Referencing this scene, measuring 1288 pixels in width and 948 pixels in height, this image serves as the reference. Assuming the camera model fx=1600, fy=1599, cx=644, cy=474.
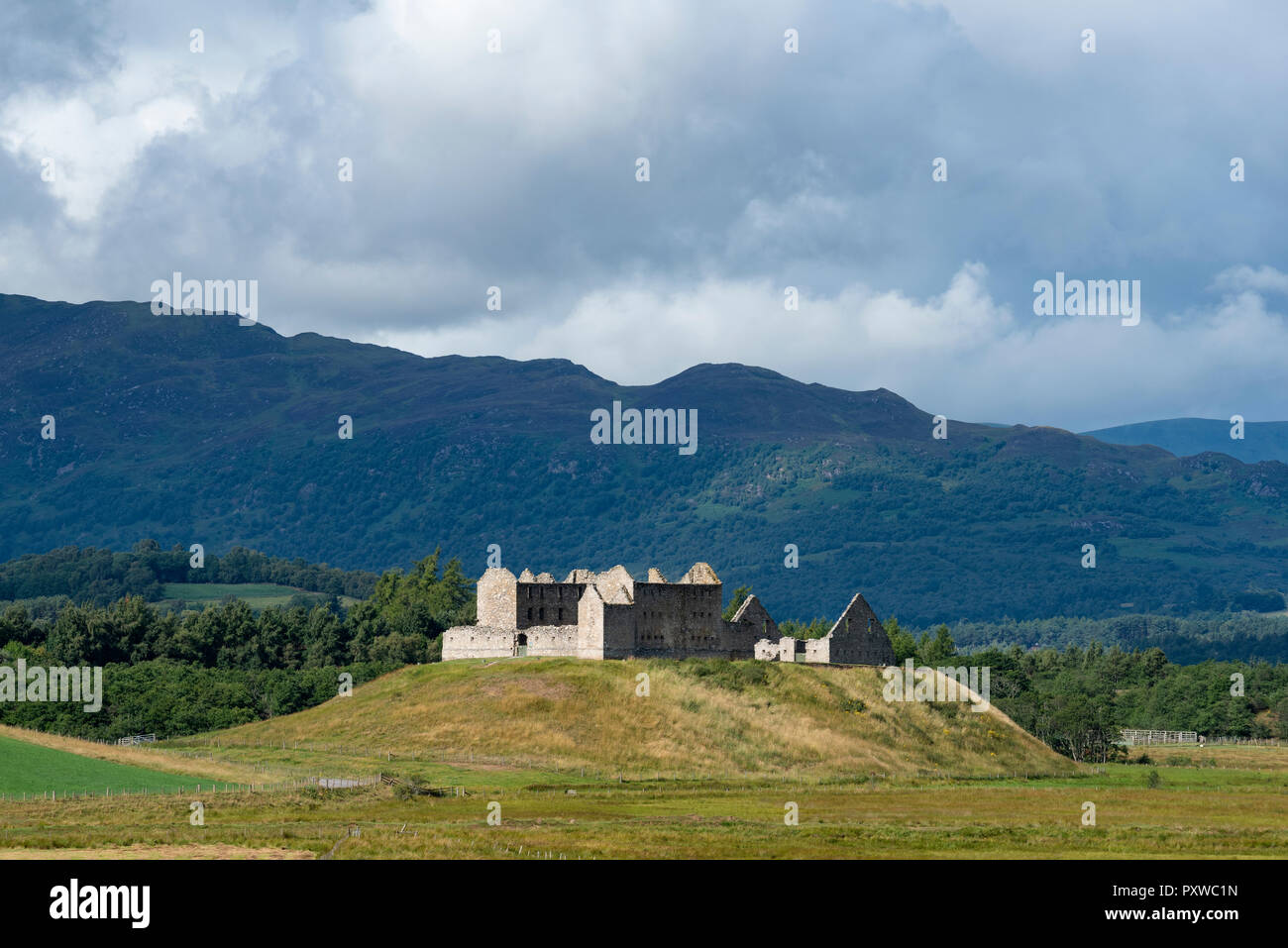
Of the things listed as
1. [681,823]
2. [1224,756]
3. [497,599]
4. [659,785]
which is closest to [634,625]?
[497,599]

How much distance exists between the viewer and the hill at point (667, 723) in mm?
115500

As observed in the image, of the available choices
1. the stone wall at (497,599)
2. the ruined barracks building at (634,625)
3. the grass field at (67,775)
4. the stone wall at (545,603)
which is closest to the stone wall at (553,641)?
the ruined barracks building at (634,625)

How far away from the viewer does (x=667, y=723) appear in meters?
120

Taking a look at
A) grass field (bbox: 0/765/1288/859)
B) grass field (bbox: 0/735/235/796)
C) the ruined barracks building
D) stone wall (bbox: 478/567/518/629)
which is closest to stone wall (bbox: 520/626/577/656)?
the ruined barracks building

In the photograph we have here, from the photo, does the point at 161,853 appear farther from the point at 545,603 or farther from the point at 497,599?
the point at 497,599

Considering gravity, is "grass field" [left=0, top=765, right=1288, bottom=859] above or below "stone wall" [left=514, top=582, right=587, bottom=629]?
below

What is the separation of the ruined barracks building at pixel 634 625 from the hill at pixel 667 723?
134 inches

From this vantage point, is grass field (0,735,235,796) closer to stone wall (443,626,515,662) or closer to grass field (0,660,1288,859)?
grass field (0,660,1288,859)

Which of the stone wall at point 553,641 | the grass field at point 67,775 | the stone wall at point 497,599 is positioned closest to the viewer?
the grass field at point 67,775

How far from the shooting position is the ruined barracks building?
13212cm

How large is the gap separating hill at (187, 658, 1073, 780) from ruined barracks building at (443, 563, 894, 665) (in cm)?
341

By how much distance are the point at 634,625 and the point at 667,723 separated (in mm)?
15010

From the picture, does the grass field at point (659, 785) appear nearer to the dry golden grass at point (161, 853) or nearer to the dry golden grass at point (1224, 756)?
the dry golden grass at point (161, 853)
